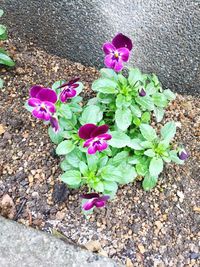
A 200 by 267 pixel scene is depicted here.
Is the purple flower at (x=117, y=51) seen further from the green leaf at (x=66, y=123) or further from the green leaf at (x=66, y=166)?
the green leaf at (x=66, y=166)

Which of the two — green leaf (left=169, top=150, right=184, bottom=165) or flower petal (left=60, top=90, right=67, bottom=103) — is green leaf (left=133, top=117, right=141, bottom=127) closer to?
green leaf (left=169, top=150, right=184, bottom=165)

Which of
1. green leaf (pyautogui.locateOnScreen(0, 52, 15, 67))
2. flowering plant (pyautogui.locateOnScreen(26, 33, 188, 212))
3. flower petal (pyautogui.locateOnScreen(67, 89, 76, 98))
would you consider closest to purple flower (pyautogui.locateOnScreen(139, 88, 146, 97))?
flowering plant (pyautogui.locateOnScreen(26, 33, 188, 212))

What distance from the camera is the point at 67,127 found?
179cm

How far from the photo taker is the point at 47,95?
160cm

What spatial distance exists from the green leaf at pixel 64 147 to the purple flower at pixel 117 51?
280mm

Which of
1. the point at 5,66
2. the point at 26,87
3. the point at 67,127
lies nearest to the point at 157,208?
the point at 67,127

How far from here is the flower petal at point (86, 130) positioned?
1.58m

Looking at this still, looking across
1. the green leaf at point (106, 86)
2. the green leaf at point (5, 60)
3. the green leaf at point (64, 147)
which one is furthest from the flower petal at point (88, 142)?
the green leaf at point (5, 60)

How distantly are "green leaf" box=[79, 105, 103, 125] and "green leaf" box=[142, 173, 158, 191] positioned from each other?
256 mm

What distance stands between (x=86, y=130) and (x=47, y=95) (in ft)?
0.50

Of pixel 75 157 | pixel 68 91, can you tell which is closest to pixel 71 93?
pixel 68 91

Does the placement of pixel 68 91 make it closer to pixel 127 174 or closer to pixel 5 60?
pixel 127 174

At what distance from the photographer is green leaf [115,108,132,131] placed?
1.75 metres

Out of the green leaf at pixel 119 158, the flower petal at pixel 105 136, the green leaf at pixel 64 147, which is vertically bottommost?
the green leaf at pixel 119 158
